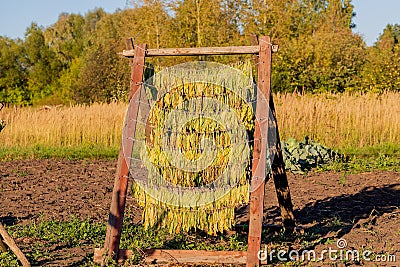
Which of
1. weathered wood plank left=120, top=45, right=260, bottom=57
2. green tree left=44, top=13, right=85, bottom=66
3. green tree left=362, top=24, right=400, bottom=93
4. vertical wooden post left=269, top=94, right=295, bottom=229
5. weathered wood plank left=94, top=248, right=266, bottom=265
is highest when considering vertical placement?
green tree left=44, top=13, right=85, bottom=66

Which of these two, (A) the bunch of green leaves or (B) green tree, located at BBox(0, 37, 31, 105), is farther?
(B) green tree, located at BBox(0, 37, 31, 105)

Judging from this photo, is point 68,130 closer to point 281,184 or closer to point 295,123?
point 295,123

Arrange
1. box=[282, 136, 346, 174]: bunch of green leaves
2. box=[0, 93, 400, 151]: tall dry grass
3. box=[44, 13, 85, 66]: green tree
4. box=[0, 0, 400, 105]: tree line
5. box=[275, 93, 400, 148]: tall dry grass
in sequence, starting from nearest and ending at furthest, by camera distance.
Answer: box=[282, 136, 346, 174]: bunch of green leaves < box=[275, 93, 400, 148]: tall dry grass < box=[0, 93, 400, 151]: tall dry grass < box=[0, 0, 400, 105]: tree line < box=[44, 13, 85, 66]: green tree

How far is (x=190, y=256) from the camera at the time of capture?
5.23 meters

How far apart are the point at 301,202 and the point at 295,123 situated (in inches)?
284

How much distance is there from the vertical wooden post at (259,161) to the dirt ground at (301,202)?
1.13 m

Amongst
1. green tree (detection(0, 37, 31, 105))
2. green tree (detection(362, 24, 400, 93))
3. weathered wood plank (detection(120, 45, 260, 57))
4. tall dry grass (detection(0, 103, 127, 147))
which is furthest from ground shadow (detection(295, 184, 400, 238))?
green tree (detection(0, 37, 31, 105))

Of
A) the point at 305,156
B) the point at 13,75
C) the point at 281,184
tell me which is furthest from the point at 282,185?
the point at 13,75

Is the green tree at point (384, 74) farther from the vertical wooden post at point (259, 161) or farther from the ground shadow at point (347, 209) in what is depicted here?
the vertical wooden post at point (259, 161)

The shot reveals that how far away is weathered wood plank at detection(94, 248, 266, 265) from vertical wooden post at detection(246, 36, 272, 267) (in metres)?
0.17

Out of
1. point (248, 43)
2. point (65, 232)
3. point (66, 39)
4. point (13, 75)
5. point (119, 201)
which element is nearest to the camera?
point (119, 201)

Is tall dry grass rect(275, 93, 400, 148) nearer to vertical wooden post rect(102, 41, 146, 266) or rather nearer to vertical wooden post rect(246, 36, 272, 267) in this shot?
vertical wooden post rect(246, 36, 272, 267)

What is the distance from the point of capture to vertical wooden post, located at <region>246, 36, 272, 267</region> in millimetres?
5062

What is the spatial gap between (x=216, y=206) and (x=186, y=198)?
10.8 inches
